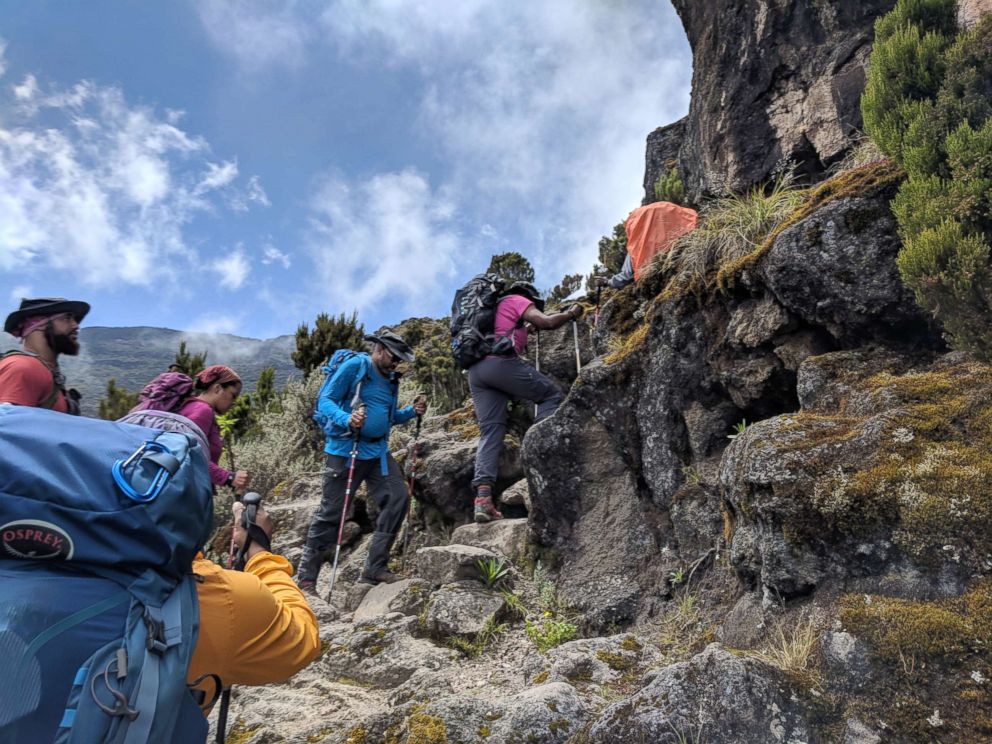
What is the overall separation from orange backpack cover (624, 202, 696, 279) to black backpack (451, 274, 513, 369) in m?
2.24

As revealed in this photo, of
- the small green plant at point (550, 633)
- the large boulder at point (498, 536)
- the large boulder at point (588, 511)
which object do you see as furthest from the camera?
the large boulder at point (498, 536)

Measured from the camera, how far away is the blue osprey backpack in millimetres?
1423

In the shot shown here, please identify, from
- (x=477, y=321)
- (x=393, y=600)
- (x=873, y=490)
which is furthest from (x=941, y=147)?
(x=393, y=600)

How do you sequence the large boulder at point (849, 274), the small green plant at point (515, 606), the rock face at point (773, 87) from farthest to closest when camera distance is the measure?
the rock face at point (773, 87) < the small green plant at point (515, 606) < the large boulder at point (849, 274)

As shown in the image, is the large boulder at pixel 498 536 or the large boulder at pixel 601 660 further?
the large boulder at pixel 498 536

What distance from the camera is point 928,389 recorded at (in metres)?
3.25

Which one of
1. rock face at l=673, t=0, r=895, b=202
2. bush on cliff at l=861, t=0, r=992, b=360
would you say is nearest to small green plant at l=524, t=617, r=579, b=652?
bush on cliff at l=861, t=0, r=992, b=360

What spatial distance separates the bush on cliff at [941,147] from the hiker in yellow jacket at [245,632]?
3572 millimetres

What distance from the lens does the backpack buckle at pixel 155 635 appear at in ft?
5.18

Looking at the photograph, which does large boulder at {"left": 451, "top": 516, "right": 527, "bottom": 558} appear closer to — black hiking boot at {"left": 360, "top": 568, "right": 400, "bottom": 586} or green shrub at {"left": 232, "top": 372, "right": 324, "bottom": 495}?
black hiking boot at {"left": 360, "top": 568, "right": 400, "bottom": 586}

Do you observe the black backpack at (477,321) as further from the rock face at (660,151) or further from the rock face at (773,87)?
the rock face at (660,151)

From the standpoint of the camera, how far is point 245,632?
197 cm

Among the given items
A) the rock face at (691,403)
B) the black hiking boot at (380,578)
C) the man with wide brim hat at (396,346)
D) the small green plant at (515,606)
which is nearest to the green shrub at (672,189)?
the rock face at (691,403)

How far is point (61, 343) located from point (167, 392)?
2.45ft
